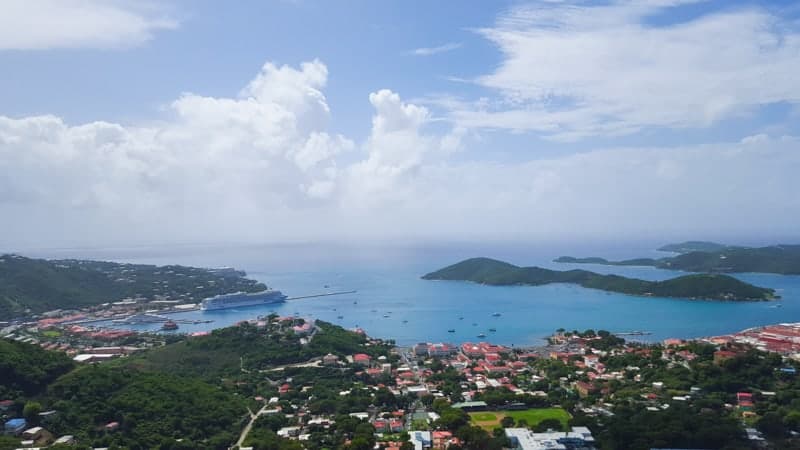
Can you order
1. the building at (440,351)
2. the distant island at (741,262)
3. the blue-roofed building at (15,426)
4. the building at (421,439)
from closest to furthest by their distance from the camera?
the building at (421,439), the blue-roofed building at (15,426), the building at (440,351), the distant island at (741,262)

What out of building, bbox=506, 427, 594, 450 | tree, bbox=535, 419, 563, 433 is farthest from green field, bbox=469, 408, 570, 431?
building, bbox=506, 427, 594, 450

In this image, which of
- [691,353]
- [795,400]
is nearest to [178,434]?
[795,400]

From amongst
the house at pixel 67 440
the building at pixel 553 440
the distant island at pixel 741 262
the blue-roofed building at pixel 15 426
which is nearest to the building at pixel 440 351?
the building at pixel 553 440

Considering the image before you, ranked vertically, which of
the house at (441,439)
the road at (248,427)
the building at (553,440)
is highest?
the building at (553,440)

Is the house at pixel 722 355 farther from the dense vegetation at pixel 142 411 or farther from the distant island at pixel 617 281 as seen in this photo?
the distant island at pixel 617 281

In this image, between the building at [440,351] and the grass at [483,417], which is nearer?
the grass at [483,417]

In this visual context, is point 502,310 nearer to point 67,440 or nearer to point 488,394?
point 488,394
